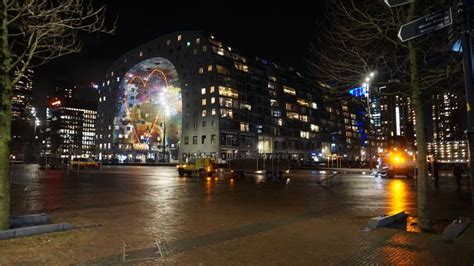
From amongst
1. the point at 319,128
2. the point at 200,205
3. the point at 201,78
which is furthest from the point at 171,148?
the point at 200,205

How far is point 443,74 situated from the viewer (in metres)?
10.6

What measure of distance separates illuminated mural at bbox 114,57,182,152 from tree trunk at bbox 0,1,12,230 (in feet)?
361

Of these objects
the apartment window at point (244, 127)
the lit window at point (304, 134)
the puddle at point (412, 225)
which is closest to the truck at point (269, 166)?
the puddle at point (412, 225)

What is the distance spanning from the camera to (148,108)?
441 ft

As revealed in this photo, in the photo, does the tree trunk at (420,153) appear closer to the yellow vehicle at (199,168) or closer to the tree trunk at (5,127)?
the tree trunk at (5,127)

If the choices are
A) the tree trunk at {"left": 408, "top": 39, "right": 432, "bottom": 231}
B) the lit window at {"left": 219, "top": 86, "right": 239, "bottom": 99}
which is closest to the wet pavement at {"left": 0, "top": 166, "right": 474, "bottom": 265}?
the tree trunk at {"left": 408, "top": 39, "right": 432, "bottom": 231}

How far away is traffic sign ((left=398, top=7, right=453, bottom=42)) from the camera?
6449 millimetres

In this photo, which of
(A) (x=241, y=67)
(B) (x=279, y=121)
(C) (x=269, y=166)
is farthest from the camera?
(B) (x=279, y=121)

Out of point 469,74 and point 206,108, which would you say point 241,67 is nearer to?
point 206,108

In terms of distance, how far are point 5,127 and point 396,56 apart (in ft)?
35.6

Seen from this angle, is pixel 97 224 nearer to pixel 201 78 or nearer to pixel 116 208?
pixel 116 208

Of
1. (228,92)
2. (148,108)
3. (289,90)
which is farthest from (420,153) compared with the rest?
(148,108)

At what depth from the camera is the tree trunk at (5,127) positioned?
9102 millimetres

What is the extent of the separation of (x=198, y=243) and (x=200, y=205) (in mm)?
6472
